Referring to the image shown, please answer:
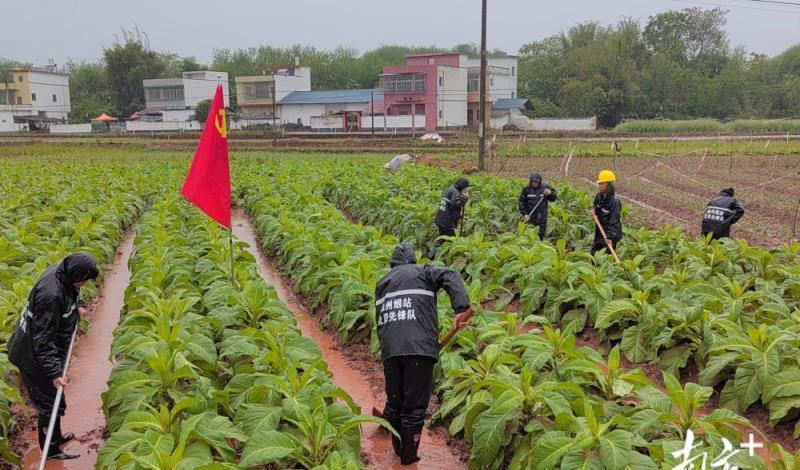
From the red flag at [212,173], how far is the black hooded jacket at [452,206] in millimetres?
4627

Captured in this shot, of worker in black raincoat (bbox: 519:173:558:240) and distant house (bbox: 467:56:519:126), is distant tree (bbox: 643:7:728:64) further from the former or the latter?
worker in black raincoat (bbox: 519:173:558:240)

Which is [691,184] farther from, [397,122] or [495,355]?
[397,122]

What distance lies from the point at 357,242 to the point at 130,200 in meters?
8.77

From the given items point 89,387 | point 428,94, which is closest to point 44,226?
point 89,387

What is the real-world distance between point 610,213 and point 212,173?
5.94 meters

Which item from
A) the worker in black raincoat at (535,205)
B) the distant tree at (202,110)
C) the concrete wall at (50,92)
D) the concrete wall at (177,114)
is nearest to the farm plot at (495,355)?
the worker in black raincoat at (535,205)

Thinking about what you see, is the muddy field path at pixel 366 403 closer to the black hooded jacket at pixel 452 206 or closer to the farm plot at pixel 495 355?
the farm plot at pixel 495 355

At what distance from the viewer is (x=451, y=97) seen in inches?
2281

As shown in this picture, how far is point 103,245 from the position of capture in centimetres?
1141

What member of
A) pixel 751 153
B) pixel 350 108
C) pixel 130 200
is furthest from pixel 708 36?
pixel 130 200

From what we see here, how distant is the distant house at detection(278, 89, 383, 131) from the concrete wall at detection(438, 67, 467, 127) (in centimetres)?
596

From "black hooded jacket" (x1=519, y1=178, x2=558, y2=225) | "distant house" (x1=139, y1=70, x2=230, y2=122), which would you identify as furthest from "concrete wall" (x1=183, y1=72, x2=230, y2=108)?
"black hooded jacket" (x1=519, y1=178, x2=558, y2=225)

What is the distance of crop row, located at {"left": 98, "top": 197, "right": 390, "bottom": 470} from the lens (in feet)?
14.5

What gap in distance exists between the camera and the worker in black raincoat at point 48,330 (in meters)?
5.09
